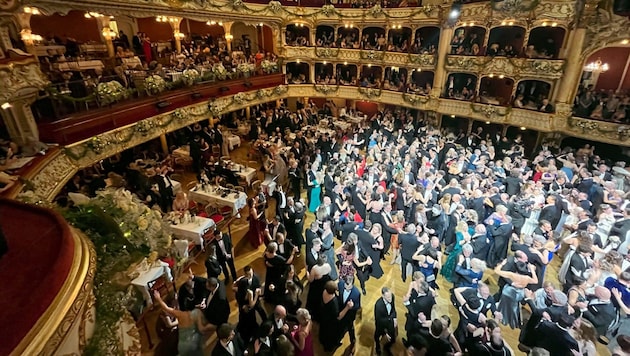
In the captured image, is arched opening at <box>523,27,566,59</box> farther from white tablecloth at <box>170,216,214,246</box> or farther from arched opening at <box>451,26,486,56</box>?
white tablecloth at <box>170,216,214,246</box>

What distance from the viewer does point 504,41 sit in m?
16.8

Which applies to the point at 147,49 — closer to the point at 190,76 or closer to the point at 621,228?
the point at 190,76

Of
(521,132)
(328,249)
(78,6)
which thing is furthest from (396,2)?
(328,249)

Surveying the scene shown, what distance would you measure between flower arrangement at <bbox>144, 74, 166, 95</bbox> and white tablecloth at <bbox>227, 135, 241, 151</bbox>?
453cm

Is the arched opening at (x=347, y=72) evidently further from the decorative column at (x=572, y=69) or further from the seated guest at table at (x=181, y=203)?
the seated guest at table at (x=181, y=203)

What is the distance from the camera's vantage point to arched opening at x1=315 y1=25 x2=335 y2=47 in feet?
71.2

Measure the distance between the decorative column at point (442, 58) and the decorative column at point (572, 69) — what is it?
202 inches

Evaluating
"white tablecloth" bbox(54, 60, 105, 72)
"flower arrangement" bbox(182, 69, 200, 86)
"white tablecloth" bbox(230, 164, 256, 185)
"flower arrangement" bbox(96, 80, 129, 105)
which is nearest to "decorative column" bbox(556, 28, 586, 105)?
"white tablecloth" bbox(230, 164, 256, 185)

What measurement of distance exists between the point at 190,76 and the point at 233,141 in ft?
12.6

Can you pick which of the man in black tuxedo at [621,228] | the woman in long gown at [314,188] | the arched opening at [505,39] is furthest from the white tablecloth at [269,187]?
the arched opening at [505,39]

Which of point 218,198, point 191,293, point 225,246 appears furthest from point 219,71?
point 191,293

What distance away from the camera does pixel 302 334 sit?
455cm

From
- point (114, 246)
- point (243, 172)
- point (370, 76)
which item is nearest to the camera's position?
point (114, 246)

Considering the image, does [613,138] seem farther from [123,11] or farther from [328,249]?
[123,11]
